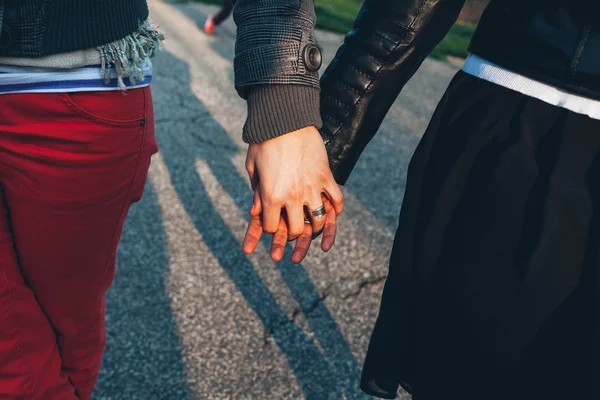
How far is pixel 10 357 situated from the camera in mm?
1113

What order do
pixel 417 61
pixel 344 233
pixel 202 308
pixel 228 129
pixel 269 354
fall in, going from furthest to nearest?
pixel 228 129, pixel 344 233, pixel 202 308, pixel 269 354, pixel 417 61

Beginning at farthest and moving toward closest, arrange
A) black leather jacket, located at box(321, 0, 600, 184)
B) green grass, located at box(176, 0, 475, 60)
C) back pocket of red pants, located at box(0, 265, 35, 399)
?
green grass, located at box(176, 0, 475, 60) → back pocket of red pants, located at box(0, 265, 35, 399) → black leather jacket, located at box(321, 0, 600, 184)

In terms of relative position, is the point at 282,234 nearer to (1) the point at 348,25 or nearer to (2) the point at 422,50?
(2) the point at 422,50

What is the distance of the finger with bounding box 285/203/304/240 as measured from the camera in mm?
969

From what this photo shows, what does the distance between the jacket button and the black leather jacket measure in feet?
0.28

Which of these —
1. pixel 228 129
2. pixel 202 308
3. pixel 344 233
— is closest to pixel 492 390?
pixel 202 308

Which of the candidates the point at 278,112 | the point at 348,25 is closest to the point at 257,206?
the point at 278,112

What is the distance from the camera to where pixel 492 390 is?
0.93 metres

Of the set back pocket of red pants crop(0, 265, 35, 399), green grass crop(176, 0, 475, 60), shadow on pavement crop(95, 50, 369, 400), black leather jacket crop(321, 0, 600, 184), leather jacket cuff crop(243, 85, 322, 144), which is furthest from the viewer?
green grass crop(176, 0, 475, 60)

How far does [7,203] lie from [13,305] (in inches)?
7.2

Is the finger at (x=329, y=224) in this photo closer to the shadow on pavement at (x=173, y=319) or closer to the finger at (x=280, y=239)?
the finger at (x=280, y=239)

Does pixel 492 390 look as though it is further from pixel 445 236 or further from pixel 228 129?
pixel 228 129

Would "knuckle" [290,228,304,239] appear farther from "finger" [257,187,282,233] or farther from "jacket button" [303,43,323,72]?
"jacket button" [303,43,323,72]

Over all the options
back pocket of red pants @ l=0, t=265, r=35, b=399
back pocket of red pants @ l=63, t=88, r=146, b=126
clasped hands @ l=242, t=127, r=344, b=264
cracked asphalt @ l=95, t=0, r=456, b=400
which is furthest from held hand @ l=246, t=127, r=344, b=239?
cracked asphalt @ l=95, t=0, r=456, b=400
